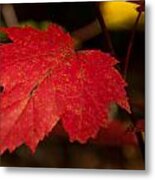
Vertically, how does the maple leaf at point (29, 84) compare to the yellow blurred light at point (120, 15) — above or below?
below

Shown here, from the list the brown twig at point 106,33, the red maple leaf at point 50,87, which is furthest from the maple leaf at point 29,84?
the brown twig at point 106,33

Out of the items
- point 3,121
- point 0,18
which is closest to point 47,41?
point 0,18

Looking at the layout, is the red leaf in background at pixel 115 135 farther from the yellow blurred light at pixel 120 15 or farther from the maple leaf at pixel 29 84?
the yellow blurred light at pixel 120 15

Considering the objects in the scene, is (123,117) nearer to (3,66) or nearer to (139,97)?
(139,97)

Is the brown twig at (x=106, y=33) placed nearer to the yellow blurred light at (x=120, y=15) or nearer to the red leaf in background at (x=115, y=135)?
the yellow blurred light at (x=120, y=15)

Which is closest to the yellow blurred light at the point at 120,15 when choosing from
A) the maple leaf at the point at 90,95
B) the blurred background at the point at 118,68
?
the blurred background at the point at 118,68

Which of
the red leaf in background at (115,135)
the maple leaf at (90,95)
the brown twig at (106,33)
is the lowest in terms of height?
the red leaf in background at (115,135)
